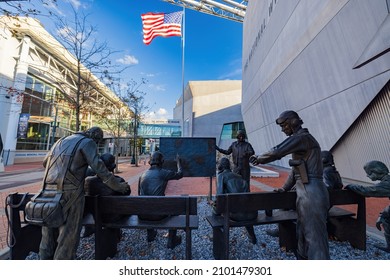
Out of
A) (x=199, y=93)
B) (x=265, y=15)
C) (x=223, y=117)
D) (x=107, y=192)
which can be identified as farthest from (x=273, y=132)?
(x=199, y=93)

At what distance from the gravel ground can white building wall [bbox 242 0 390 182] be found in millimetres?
6427

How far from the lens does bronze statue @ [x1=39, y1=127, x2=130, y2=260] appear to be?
80.7 inches

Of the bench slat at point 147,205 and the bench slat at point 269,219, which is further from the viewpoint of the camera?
the bench slat at point 269,219

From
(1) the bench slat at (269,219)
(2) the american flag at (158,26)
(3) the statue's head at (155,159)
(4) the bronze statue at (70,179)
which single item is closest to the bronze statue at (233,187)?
(1) the bench slat at (269,219)

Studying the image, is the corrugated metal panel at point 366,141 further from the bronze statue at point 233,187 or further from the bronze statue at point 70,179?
the bronze statue at point 70,179

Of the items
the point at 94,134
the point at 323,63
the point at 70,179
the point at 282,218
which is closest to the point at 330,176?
the point at 282,218

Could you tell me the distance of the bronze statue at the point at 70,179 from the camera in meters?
2.05

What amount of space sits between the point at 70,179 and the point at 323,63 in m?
11.2

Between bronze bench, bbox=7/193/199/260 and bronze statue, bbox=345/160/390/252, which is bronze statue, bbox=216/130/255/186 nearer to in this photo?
bronze statue, bbox=345/160/390/252

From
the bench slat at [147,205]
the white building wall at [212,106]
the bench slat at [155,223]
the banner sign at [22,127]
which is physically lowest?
the bench slat at [155,223]

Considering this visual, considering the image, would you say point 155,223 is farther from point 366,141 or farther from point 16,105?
point 16,105

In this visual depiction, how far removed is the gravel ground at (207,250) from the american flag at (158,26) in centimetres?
1565

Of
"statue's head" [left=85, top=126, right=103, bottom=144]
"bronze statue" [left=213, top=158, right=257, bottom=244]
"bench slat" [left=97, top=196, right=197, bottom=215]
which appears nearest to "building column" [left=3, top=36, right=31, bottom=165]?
"statue's head" [left=85, top=126, right=103, bottom=144]
